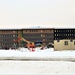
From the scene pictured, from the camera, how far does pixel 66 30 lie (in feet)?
488

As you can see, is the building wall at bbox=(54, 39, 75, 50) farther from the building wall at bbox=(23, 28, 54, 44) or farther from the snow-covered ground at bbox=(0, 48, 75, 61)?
the building wall at bbox=(23, 28, 54, 44)

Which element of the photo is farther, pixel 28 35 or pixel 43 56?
pixel 28 35

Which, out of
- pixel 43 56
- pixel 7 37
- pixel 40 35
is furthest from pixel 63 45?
pixel 7 37
